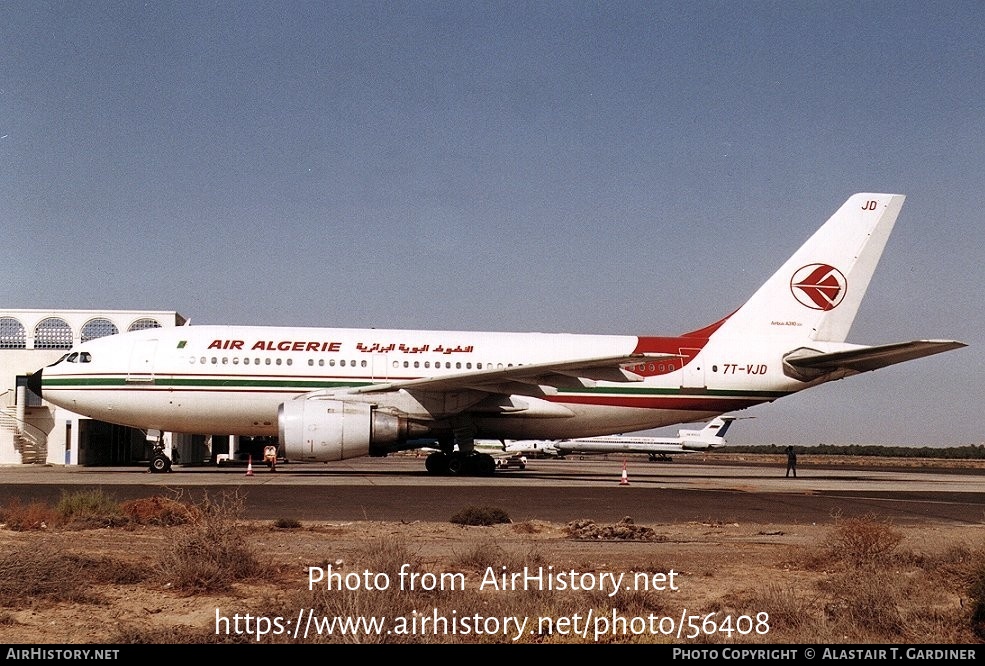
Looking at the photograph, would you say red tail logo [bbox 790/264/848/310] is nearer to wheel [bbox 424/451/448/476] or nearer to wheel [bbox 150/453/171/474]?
wheel [bbox 424/451/448/476]

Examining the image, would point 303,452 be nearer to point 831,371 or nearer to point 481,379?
point 481,379

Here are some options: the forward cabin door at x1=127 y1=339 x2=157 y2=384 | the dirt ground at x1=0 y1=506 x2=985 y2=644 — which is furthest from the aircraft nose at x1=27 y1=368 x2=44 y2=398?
the dirt ground at x1=0 y1=506 x2=985 y2=644

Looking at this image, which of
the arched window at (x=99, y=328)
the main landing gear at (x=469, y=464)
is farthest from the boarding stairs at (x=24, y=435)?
the main landing gear at (x=469, y=464)

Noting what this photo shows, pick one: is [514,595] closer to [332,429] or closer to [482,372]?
[332,429]

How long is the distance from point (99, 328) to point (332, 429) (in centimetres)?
2240

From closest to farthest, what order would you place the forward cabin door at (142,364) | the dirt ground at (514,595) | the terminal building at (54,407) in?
the dirt ground at (514,595)
the forward cabin door at (142,364)
the terminal building at (54,407)

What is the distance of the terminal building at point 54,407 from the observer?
33969 mm

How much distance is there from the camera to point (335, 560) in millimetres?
7562

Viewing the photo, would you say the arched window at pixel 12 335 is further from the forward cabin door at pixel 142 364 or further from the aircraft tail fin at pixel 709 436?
the aircraft tail fin at pixel 709 436

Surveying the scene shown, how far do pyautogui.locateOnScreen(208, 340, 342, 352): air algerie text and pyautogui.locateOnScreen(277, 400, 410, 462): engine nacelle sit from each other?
2.59m

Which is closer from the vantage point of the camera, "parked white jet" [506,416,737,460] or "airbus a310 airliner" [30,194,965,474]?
"airbus a310 airliner" [30,194,965,474]

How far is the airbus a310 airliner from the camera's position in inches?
836

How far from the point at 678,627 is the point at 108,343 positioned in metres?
20.6

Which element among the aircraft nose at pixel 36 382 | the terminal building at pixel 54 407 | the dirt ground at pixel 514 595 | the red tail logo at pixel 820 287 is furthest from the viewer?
the terminal building at pixel 54 407
